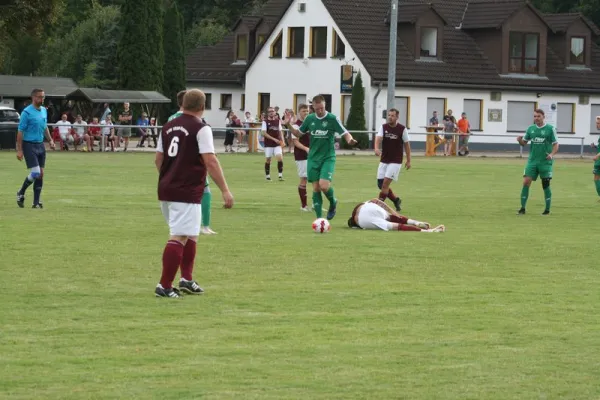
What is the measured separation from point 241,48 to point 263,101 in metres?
6.93

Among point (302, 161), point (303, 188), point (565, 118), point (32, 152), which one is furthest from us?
point (565, 118)

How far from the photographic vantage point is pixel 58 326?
10453 mm

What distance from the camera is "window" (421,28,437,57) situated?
2655 inches

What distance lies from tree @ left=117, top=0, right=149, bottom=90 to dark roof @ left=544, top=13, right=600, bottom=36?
68.7 ft

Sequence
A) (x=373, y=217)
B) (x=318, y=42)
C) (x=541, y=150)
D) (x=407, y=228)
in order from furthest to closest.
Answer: (x=318, y=42) < (x=541, y=150) < (x=373, y=217) < (x=407, y=228)

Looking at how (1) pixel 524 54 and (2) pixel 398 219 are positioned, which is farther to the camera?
(1) pixel 524 54

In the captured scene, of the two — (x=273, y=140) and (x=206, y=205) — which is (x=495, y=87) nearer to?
(x=273, y=140)

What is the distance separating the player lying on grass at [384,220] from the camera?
19734 mm

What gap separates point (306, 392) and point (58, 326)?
3032 mm

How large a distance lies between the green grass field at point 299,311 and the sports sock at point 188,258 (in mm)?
315

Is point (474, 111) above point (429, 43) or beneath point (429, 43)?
beneath

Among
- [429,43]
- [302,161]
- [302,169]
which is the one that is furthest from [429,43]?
[302,169]

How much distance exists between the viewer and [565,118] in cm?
6988

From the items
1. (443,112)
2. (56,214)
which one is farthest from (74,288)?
(443,112)
